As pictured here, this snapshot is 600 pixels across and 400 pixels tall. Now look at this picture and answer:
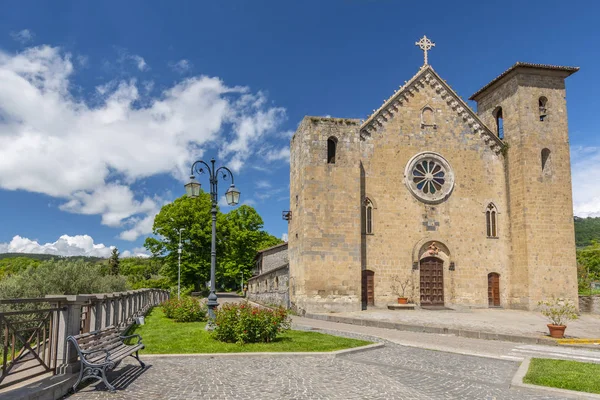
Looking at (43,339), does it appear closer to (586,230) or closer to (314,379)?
(314,379)

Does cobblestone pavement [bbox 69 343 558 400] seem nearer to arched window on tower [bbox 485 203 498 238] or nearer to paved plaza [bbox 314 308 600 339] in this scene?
paved plaza [bbox 314 308 600 339]

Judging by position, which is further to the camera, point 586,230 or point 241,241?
point 586,230

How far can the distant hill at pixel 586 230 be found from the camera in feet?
337

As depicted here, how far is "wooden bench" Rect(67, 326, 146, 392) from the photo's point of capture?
24.4 ft

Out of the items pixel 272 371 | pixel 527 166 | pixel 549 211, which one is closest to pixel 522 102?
pixel 527 166

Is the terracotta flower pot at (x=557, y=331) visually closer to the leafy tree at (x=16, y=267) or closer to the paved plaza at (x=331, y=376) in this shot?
the paved plaza at (x=331, y=376)

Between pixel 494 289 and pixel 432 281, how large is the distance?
3910 mm

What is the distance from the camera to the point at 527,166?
26.7 meters

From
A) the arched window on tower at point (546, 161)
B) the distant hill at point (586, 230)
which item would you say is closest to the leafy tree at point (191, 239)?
the arched window on tower at point (546, 161)

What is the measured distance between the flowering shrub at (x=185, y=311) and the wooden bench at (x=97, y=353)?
31.1ft

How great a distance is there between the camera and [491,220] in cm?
2756

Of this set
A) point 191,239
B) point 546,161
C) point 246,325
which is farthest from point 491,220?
point 191,239

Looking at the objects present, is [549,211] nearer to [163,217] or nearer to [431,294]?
[431,294]

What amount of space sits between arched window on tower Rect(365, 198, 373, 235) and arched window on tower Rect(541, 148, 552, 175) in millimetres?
10491
